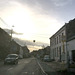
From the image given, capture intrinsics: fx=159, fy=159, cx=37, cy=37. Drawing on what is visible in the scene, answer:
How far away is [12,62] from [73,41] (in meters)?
11.6

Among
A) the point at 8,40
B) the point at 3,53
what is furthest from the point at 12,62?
the point at 8,40

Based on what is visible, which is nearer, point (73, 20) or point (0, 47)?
point (73, 20)

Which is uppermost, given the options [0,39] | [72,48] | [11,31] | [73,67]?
[11,31]

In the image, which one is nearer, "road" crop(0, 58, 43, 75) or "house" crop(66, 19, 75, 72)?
"road" crop(0, 58, 43, 75)

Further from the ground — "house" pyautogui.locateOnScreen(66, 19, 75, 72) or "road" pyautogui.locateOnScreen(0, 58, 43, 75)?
"house" pyautogui.locateOnScreen(66, 19, 75, 72)

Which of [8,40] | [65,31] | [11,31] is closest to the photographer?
[65,31]

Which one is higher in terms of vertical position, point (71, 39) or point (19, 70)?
point (71, 39)

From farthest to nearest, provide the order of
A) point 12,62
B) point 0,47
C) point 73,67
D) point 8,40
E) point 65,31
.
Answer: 1. point 8,40
2. point 0,47
3. point 65,31
4. point 12,62
5. point 73,67

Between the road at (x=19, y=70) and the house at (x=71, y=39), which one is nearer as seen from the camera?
the road at (x=19, y=70)

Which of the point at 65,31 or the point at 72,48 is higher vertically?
the point at 65,31

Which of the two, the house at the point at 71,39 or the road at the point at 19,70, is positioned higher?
the house at the point at 71,39

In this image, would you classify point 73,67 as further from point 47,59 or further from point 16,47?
point 16,47

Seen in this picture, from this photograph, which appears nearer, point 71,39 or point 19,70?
point 19,70

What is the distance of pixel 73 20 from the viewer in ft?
119
